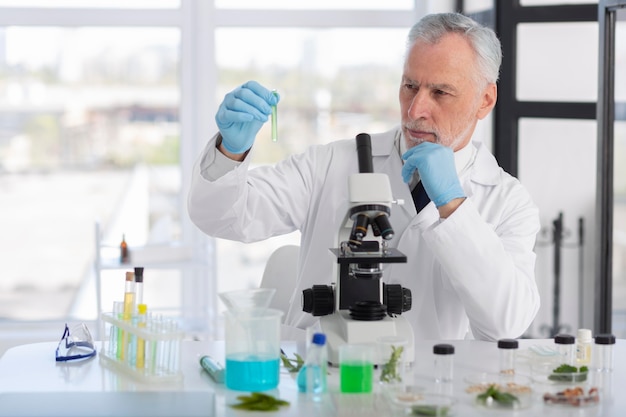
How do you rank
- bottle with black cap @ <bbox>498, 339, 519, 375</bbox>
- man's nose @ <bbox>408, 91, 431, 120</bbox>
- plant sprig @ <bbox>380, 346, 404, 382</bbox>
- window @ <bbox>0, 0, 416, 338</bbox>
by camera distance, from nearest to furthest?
plant sprig @ <bbox>380, 346, 404, 382</bbox> < bottle with black cap @ <bbox>498, 339, 519, 375</bbox> < man's nose @ <bbox>408, 91, 431, 120</bbox> < window @ <bbox>0, 0, 416, 338</bbox>

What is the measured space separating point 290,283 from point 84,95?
9.08ft

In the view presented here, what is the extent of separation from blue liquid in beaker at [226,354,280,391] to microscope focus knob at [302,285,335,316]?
25cm

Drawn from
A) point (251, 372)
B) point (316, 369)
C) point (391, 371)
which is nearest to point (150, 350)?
point (251, 372)

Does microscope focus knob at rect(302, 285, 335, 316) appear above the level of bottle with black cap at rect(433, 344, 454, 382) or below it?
above

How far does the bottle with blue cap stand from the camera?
1.59 metres

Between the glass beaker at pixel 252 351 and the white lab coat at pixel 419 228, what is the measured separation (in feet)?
1.12

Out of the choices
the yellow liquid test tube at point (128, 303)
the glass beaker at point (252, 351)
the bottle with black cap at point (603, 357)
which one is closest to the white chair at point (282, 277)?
the yellow liquid test tube at point (128, 303)

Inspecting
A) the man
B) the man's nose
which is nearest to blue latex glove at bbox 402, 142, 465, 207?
the man

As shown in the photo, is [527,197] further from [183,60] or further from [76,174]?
[76,174]

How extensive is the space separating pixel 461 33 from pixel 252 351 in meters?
1.11

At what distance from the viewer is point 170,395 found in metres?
1.63

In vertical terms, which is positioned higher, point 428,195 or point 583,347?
point 428,195

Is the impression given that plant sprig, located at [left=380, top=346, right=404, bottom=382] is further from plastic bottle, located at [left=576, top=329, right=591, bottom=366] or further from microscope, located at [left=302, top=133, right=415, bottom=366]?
plastic bottle, located at [left=576, top=329, right=591, bottom=366]

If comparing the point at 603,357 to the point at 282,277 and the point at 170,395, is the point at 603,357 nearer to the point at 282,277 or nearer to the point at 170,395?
the point at 170,395
